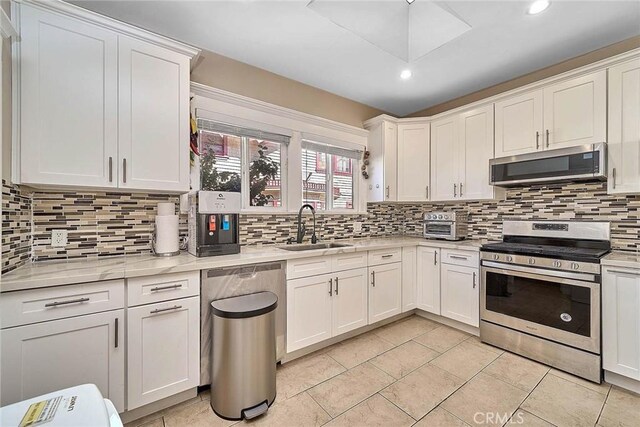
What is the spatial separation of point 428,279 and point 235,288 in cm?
217

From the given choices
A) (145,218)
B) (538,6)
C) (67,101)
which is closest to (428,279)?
(538,6)

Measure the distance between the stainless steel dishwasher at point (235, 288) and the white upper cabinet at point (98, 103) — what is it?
0.74m

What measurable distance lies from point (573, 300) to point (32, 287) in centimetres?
346

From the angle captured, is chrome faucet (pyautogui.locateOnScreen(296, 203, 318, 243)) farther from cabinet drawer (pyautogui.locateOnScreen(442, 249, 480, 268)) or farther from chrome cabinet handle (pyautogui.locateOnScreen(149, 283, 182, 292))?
cabinet drawer (pyautogui.locateOnScreen(442, 249, 480, 268))

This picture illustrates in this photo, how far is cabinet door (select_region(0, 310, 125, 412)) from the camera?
1.30 metres

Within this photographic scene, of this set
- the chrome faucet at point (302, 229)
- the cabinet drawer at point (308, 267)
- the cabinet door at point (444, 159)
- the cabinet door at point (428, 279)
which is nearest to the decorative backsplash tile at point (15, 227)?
the cabinet drawer at point (308, 267)

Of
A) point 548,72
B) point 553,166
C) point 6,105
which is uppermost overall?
point 548,72

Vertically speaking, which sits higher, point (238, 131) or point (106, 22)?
point (106, 22)

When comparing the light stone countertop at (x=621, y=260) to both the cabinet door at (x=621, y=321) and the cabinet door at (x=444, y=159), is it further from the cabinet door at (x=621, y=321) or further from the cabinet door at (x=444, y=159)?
the cabinet door at (x=444, y=159)

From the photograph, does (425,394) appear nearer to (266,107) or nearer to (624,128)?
(624,128)

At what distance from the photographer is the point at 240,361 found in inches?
66.0

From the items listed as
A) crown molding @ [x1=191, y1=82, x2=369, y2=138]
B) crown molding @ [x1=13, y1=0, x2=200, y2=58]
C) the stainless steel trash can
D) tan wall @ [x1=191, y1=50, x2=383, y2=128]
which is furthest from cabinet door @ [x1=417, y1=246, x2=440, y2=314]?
crown molding @ [x1=13, y1=0, x2=200, y2=58]

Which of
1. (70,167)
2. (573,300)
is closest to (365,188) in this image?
(573,300)

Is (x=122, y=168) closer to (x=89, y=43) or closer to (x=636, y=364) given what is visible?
(x=89, y=43)
